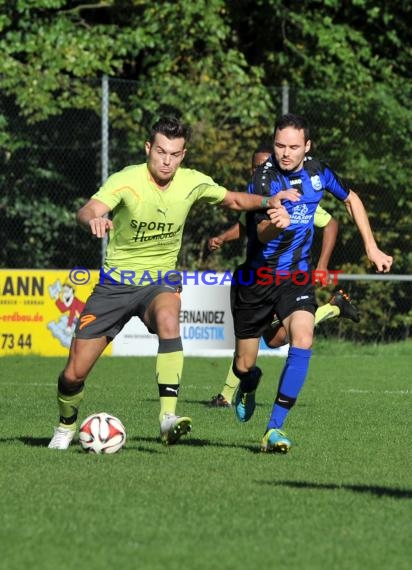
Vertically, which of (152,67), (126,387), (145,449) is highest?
(152,67)

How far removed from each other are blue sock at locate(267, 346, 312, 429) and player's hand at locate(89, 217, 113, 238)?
58.7 inches

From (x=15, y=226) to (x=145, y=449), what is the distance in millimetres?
10030

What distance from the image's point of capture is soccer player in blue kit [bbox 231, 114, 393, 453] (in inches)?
301

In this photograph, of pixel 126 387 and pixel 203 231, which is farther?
pixel 203 231

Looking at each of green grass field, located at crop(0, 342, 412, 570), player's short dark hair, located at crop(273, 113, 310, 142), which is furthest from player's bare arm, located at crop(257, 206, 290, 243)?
green grass field, located at crop(0, 342, 412, 570)

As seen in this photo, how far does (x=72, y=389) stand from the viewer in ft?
25.0

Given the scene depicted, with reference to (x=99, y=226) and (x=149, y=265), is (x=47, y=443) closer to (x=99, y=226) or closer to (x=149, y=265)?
(x=149, y=265)

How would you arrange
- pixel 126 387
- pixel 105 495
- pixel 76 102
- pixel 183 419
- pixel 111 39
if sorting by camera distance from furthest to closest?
pixel 111 39
pixel 76 102
pixel 126 387
pixel 183 419
pixel 105 495

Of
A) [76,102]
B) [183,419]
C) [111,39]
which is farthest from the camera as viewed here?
[111,39]

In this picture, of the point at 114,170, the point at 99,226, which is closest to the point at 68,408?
the point at 99,226

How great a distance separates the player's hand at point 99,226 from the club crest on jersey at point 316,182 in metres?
1.63

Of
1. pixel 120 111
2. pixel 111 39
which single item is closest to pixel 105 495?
pixel 120 111

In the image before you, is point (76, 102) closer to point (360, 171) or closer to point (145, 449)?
point (360, 171)

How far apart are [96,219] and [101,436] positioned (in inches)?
51.0
